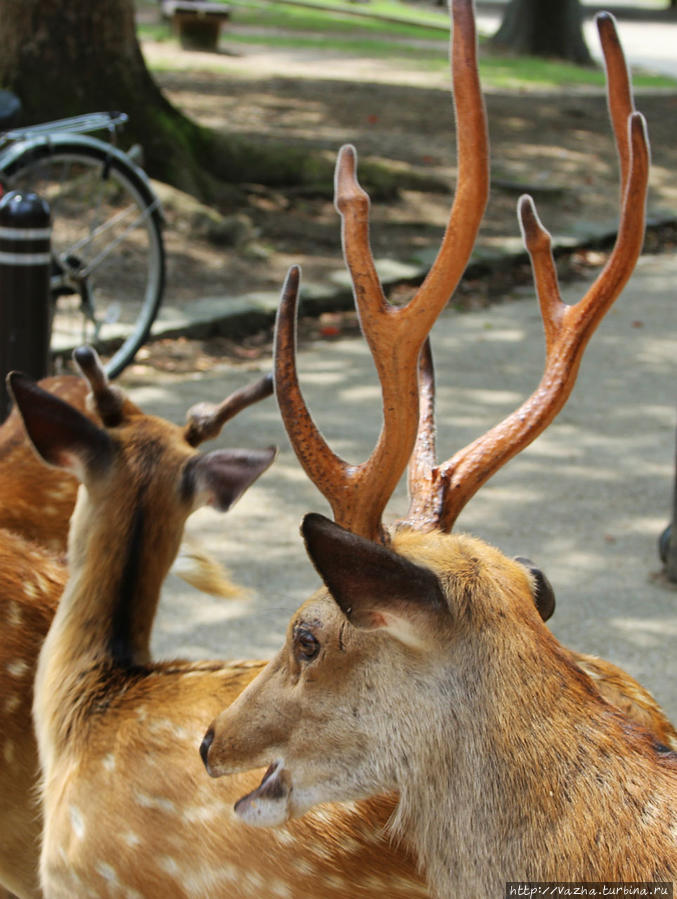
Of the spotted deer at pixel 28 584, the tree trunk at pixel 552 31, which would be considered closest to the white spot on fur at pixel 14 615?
the spotted deer at pixel 28 584

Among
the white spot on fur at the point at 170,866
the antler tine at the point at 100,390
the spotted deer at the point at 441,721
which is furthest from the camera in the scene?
the antler tine at the point at 100,390

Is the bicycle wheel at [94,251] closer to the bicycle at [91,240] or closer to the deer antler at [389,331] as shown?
the bicycle at [91,240]

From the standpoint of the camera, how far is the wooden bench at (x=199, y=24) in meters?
18.5

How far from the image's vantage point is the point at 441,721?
77.9 inches

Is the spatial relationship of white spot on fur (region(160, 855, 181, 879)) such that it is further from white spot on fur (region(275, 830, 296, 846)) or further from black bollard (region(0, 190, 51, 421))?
black bollard (region(0, 190, 51, 421))

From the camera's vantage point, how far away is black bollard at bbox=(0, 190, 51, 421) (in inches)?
185

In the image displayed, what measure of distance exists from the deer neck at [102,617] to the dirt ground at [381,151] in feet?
12.9

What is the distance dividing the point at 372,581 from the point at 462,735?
1.08 feet

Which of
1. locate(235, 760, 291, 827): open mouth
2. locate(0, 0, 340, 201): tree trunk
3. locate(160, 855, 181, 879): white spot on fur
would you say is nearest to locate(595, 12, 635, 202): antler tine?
locate(235, 760, 291, 827): open mouth

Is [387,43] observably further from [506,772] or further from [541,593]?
[506,772]

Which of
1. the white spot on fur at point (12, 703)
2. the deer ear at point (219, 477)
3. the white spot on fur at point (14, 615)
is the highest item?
the deer ear at point (219, 477)

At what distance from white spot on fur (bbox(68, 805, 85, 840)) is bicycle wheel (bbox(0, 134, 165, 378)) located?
3.67 metres

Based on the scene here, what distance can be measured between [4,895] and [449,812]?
1694mm

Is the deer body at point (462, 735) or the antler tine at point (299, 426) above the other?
the antler tine at point (299, 426)
